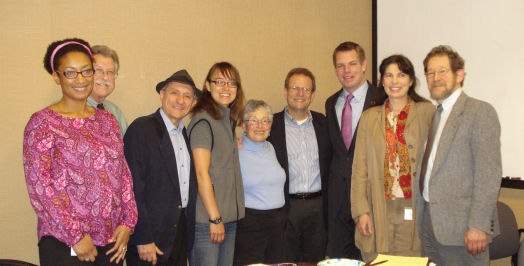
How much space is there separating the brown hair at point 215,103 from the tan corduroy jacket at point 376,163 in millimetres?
792

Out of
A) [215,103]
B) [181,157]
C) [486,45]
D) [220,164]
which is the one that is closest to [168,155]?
[181,157]

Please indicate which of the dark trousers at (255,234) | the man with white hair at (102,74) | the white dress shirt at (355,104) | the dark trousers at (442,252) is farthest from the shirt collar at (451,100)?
the man with white hair at (102,74)

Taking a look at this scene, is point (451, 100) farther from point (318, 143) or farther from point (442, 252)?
point (318, 143)

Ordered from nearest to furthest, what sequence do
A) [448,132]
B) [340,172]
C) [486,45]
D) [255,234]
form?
[448,132], [255,234], [340,172], [486,45]

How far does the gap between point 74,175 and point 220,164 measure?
0.91 metres

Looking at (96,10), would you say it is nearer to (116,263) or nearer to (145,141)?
(145,141)

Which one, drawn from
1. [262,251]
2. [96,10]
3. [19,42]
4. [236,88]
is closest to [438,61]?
[236,88]

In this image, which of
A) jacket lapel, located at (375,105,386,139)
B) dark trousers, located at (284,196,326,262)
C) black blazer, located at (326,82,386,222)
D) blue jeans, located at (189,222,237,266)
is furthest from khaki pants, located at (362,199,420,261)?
blue jeans, located at (189,222,237,266)

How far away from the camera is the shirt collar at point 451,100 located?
2.39 metres

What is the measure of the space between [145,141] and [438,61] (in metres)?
1.64

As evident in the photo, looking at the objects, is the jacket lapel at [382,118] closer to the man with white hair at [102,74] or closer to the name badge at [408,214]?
the name badge at [408,214]

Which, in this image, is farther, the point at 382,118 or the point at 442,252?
the point at 382,118

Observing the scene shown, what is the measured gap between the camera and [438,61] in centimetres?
242

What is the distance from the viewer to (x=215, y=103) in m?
2.75
